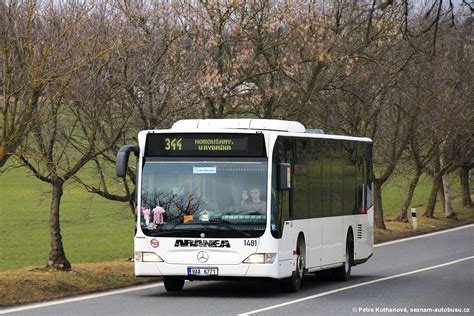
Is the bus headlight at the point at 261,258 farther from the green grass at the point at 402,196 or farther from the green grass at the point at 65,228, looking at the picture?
the green grass at the point at 402,196

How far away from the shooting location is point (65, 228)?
48.1 m

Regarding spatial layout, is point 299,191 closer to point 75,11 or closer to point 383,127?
point 75,11

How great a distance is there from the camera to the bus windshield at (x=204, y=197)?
19234mm

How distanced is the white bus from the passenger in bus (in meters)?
0.02

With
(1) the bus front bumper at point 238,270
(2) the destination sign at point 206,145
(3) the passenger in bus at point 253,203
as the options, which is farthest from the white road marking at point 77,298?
(3) the passenger in bus at point 253,203

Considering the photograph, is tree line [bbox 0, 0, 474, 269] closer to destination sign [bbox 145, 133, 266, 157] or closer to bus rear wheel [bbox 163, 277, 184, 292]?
destination sign [bbox 145, 133, 266, 157]

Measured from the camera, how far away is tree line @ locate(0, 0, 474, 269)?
1777 cm

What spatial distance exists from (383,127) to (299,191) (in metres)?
26.3

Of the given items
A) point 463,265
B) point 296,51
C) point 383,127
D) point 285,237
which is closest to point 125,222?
point 383,127

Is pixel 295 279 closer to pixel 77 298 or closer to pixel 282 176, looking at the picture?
pixel 282 176

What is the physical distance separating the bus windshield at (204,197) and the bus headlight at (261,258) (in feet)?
1.07

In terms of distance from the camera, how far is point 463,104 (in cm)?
4772

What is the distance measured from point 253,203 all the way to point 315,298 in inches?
69.9

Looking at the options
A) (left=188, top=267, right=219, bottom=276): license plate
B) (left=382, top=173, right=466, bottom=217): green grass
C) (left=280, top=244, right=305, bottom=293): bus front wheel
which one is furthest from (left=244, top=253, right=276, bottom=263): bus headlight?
(left=382, top=173, right=466, bottom=217): green grass
